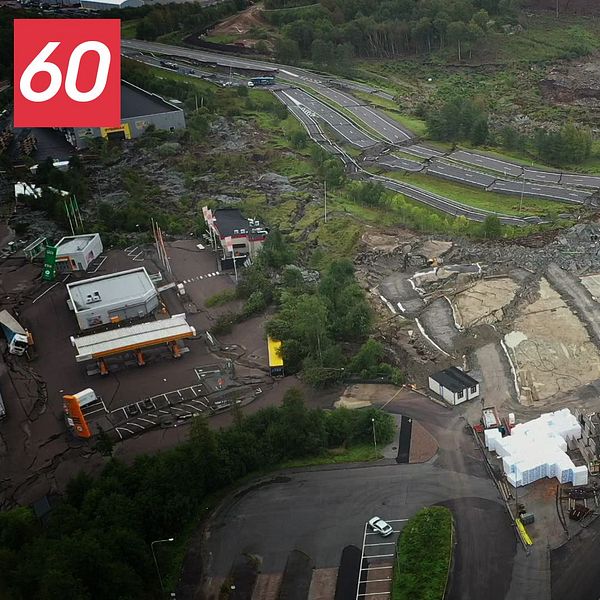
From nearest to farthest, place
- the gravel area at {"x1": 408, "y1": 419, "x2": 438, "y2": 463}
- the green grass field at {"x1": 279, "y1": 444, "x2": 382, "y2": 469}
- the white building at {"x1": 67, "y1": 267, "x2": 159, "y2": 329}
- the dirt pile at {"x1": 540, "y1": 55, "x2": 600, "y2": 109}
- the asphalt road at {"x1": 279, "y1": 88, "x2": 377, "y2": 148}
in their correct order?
the gravel area at {"x1": 408, "y1": 419, "x2": 438, "y2": 463} → the green grass field at {"x1": 279, "y1": 444, "x2": 382, "y2": 469} → the white building at {"x1": 67, "y1": 267, "x2": 159, "y2": 329} → the asphalt road at {"x1": 279, "y1": 88, "x2": 377, "y2": 148} → the dirt pile at {"x1": 540, "y1": 55, "x2": 600, "y2": 109}

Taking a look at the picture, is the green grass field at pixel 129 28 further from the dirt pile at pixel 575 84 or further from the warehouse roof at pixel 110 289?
the warehouse roof at pixel 110 289

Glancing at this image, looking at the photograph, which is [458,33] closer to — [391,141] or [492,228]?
[391,141]

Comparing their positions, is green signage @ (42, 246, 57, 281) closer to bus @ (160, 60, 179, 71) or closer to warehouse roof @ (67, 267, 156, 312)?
warehouse roof @ (67, 267, 156, 312)

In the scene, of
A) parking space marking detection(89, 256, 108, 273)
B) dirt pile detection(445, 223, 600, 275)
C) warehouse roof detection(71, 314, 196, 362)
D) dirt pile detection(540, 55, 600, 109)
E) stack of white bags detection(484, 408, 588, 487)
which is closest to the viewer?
stack of white bags detection(484, 408, 588, 487)

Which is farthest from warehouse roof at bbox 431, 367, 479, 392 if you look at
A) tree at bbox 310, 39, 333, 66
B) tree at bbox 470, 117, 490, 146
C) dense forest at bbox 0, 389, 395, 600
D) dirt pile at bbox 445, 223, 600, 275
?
tree at bbox 310, 39, 333, 66

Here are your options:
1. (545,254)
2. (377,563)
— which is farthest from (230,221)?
(377,563)

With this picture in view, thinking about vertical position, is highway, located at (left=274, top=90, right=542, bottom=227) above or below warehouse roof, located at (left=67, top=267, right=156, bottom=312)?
above

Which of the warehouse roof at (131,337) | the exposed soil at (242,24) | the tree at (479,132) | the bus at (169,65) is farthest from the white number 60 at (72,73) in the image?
the exposed soil at (242,24)
